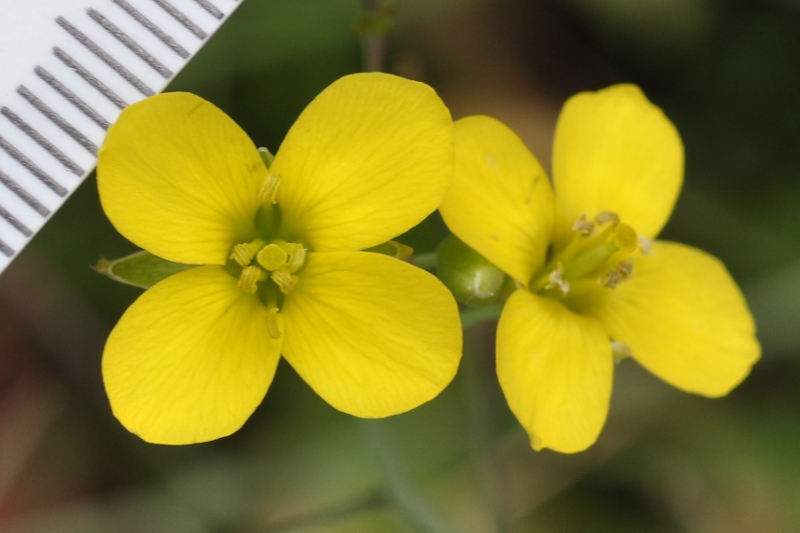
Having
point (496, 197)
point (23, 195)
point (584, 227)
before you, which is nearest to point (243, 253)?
point (23, 195)

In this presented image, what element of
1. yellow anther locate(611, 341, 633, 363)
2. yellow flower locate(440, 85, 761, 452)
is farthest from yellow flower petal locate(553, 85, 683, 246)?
yellow anther locate(611, 341, 633, 363)

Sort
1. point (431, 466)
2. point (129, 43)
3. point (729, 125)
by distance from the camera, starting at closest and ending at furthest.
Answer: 1. point (129, 43)
2. point (431, 466)
3. point (729, 125)

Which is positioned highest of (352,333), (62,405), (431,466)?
(352,333)

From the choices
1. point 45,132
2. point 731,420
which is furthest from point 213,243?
point 731,420

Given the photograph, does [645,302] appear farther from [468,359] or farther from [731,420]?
[731,420]

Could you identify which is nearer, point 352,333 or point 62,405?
point 352,333
